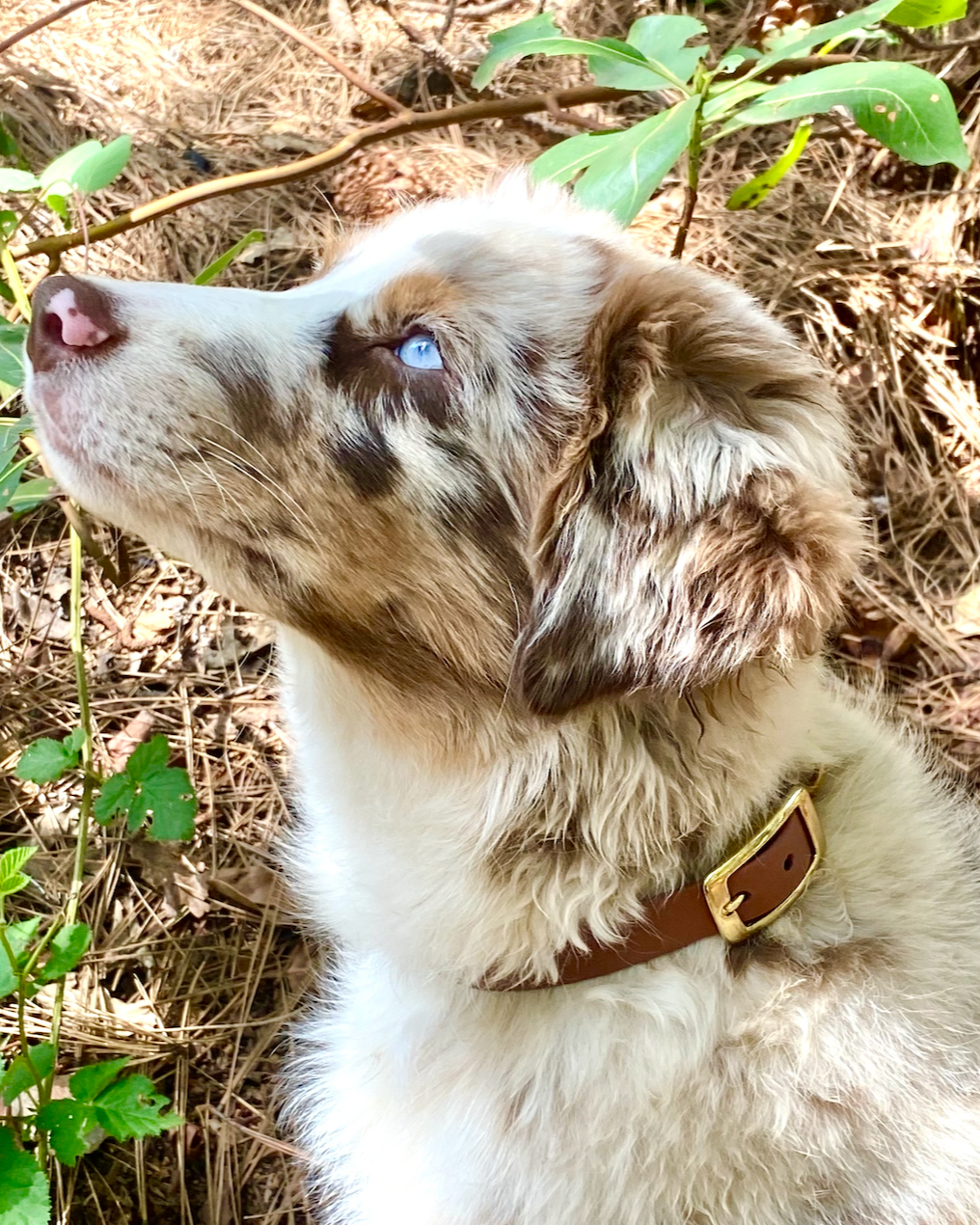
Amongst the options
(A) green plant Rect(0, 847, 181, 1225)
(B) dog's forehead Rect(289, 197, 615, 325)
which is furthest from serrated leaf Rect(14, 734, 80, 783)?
(B) dog's forehead Rect(289, 197, 615, 325)

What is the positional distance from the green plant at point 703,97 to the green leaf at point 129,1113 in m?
1.87

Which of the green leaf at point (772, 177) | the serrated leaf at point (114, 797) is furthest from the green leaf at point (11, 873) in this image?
the green leaf at point (772, 177)

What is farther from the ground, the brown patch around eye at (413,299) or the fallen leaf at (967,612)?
the brown patch around eye at (413,299)

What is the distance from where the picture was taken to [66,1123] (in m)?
1.76

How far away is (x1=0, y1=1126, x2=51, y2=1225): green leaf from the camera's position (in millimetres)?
1590

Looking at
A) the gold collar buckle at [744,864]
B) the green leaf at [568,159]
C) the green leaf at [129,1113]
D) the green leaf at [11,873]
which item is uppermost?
the green leaf at [568,159]

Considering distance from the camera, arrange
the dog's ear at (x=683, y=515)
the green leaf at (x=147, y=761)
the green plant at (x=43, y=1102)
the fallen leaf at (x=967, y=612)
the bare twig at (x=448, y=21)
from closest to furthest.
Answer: the dog's ear at (x=683, y=515)
the green plant at (x=43, y=1102)
the green leaf at (x=147, y=761)
the fallen leaf at (x=967, y=612)
the bare twig at (x=448, y=21)

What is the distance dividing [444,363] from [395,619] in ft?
1.32

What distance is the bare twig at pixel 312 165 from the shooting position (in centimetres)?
241

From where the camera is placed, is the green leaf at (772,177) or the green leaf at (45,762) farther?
the green leaf at (772,177)

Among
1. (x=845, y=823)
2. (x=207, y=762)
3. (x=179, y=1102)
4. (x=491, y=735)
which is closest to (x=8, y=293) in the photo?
(x=207, y=762)

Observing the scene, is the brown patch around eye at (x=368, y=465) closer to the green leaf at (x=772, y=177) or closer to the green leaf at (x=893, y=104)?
the green leaf at (x=893, y=104)

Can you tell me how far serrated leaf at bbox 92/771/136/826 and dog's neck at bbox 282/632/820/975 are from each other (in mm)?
774

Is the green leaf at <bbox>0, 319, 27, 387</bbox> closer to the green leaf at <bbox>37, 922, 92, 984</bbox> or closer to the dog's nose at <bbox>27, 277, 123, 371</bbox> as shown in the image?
the dog's nose at <bbox>27, 277, 123, 371</bbox>
